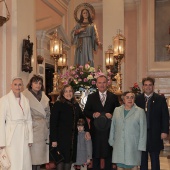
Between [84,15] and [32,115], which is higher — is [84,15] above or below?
above

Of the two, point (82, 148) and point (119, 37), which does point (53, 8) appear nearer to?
point (119, 37)

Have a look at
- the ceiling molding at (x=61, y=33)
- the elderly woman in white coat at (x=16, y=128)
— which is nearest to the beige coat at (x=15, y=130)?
the elderly woman in white coat at (x=16, y=128)

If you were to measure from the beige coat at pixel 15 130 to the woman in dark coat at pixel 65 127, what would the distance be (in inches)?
12.6

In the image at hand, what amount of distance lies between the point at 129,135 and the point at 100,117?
479 millimetres

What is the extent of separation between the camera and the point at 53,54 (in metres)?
7.03

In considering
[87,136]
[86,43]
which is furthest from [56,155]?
[86,43]


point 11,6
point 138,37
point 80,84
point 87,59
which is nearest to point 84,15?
point 87,59

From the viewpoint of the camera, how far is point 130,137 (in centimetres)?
416

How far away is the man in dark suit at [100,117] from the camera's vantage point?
14.7 ft

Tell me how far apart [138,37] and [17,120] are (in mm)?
7407

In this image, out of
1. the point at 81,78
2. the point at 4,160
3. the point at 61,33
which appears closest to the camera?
the point at 4,160

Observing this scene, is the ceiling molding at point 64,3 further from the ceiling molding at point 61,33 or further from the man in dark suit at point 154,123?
the man in dark suit at point 154,123

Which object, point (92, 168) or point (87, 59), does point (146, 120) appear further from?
point (87, 59)

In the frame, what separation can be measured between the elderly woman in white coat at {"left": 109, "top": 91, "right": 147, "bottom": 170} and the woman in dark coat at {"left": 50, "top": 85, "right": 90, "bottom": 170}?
53cm
